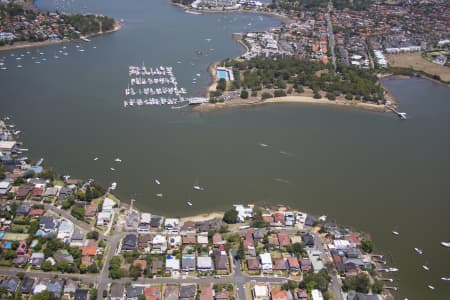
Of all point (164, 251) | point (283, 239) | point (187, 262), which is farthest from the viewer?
point (283, 239)

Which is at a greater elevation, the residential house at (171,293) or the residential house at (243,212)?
the residential house at (243,212)

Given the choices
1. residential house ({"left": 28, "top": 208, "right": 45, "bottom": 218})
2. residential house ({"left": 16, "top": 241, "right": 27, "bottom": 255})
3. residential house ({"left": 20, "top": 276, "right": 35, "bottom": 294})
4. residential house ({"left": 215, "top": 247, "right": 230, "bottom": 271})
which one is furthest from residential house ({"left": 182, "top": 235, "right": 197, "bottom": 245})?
residential house ({"left": 28, "top": 208, "right": 45, "bottom": 218})

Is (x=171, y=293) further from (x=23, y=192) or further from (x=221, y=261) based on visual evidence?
(x=23, y=192)

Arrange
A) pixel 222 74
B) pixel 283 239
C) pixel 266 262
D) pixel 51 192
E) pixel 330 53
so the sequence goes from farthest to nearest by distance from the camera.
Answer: pixel 330 53 → pixel 222 74 → pixel 51 192 → pixel 283 239 → pixel 266 262

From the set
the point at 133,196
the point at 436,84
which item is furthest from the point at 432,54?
the point at 133,196

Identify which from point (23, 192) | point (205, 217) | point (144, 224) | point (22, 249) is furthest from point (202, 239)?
point (23, 192)

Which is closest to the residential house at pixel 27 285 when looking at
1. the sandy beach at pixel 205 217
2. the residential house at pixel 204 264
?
the residential house at pixel 204 264

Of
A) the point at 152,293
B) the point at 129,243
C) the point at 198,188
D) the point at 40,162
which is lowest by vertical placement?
the point at 152,293

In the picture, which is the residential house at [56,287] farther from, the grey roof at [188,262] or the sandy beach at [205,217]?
the sandy beach at [205,217]
